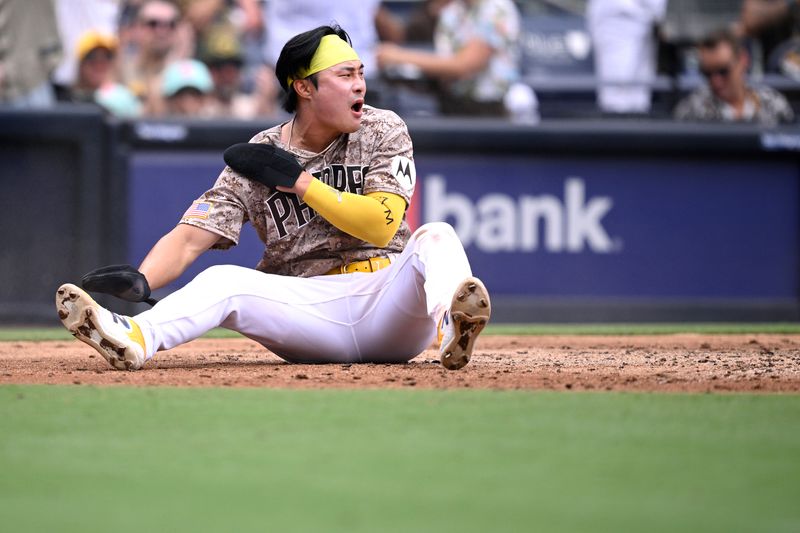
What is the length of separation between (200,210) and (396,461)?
7.05ft

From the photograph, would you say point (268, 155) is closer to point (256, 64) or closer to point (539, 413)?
point (539, 413)

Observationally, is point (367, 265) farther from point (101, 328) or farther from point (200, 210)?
point (101, 328)

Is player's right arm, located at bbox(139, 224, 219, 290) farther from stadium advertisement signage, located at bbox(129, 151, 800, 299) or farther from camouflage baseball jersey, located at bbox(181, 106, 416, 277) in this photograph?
stadium advertisement signage, located at bbox(129, 151, 800, 299)

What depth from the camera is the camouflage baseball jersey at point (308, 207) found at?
A: 15.3 feet

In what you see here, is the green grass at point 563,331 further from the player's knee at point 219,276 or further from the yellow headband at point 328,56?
the yellow headband at point 328,56

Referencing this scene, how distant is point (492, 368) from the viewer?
477 centimetres

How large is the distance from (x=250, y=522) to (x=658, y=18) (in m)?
8.15

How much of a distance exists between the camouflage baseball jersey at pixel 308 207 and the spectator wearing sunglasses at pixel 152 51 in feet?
15.7

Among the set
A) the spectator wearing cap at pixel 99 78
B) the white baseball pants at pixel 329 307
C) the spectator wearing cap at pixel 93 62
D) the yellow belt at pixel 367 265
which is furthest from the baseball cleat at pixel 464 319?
the spectator wearing cap at pixel 93 62

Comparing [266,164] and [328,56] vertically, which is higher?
[328,56]

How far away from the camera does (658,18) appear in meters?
9.70

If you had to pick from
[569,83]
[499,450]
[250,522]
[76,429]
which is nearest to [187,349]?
[76,429]

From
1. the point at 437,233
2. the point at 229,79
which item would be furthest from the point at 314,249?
the point at 229,79

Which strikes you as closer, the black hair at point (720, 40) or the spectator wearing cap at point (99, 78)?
the black hair at point (720, 40)
